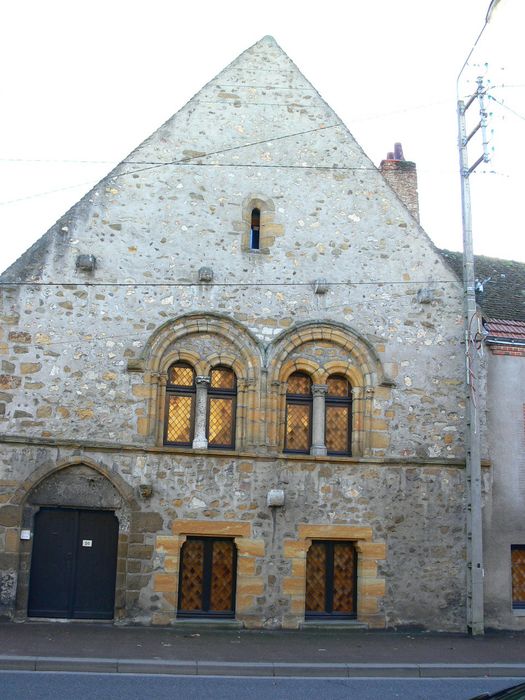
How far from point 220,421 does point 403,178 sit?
875 cm

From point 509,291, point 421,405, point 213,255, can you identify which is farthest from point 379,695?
point 509,291

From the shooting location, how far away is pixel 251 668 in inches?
446

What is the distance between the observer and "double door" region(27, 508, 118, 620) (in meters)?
14.2

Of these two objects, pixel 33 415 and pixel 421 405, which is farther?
pixel 421 405

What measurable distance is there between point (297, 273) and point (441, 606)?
677cm

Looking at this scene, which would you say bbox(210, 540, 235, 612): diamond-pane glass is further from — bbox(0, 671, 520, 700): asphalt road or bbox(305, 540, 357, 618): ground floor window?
bbox(0, 671, 520, 700): asphalt road

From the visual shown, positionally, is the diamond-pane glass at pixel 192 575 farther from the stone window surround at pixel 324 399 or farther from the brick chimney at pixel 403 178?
the brick chimney at pixel 403 178

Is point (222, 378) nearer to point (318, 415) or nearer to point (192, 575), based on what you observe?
point (318, 415)

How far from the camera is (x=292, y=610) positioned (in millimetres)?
14633

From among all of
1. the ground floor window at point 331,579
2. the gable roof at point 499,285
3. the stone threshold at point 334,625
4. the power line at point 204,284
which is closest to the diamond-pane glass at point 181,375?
the power line at point 204,284

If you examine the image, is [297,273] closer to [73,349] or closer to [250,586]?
[73,349]

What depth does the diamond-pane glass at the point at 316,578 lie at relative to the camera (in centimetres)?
1496

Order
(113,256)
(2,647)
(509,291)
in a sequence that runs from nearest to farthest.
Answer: (2,647), (113,256), (509,291)

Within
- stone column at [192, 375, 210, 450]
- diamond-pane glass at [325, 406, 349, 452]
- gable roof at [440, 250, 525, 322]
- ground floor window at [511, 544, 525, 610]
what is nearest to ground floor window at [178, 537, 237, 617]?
stone column at [192, 375, 210, 450]
